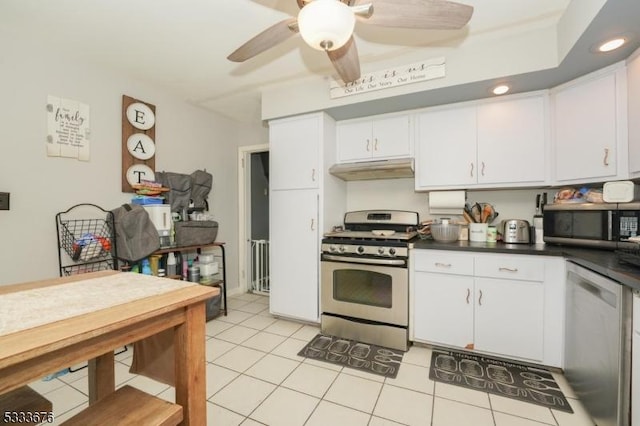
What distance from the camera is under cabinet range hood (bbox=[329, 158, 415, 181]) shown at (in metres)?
2.47

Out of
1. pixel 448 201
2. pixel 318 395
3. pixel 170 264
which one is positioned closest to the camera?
pixel 318 395

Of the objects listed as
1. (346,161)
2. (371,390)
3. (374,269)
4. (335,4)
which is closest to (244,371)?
(371,390)

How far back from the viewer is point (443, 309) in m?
2.15

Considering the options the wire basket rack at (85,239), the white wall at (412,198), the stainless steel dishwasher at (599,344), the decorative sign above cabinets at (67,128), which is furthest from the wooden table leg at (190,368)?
the white wall at (412,198)

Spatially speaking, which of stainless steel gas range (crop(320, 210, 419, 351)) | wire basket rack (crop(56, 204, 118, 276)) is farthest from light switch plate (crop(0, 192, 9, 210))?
stainless steel gas range (crop(320, 210, 419, 351))

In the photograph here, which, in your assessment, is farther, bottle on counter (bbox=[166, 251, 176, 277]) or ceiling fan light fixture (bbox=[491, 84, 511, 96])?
bottle on counter (bbox=[166, 251, 176, 277])

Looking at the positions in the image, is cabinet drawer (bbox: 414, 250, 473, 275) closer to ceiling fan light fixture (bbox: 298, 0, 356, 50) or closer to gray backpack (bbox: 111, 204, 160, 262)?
ceiling fan light fixture (bbox: 298, 0, 356, 50)

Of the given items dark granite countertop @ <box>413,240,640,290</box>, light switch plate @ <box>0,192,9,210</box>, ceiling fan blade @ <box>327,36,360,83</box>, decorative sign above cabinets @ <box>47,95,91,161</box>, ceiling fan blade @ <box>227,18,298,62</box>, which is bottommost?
dark granite countertop @ <box>413,240,640,290</box>

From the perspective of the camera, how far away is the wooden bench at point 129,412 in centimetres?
88

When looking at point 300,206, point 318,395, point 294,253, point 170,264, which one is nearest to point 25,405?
point 318,395

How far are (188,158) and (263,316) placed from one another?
196cm

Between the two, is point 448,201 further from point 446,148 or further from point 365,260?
point 365,260

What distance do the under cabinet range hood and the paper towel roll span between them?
1.05 feet

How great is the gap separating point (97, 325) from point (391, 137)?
2.52 m
